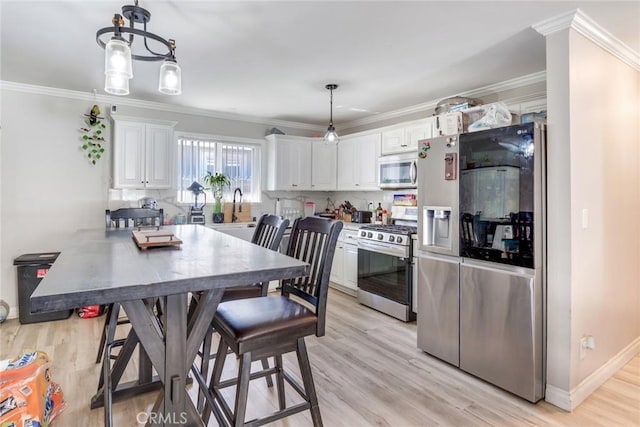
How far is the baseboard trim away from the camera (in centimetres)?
212

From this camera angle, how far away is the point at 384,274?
3826 mm

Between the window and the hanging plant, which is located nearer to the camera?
the hanging plant

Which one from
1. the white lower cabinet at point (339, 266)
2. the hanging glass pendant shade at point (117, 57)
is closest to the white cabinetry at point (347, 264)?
the white lower cabinet at point (339, 266)

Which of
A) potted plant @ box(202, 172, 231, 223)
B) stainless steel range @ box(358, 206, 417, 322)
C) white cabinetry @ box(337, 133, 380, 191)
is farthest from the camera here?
potted plant @ box(202, 172, 231, 223)

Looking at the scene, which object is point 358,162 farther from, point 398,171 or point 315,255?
point 315,255

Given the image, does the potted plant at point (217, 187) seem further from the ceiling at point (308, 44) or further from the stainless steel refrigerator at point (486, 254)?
the stainless steel refrigerator at point (486, 254)

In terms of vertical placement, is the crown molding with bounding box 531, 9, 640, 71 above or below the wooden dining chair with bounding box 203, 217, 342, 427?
Result: above

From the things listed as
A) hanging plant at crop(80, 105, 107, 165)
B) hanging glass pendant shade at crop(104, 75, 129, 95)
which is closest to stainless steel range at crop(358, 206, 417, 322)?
hanging glass pendant shade at crop(104, 75, 129, 95)

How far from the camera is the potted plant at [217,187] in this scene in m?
4.67

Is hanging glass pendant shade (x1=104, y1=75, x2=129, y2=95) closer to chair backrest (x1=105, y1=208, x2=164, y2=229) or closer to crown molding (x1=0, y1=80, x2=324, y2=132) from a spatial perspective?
chair backrest (x1=105, y1=208, x2=164, y2=229)

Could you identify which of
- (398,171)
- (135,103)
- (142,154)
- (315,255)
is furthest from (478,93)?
(135,103)

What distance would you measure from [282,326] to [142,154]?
3347mm

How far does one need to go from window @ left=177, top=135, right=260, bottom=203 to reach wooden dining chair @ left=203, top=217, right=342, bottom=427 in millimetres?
3134

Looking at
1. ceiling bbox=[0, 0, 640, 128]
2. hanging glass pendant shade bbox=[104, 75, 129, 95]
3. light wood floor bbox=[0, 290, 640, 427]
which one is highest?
ceiling bbox=[0, 0, 640, 128]
